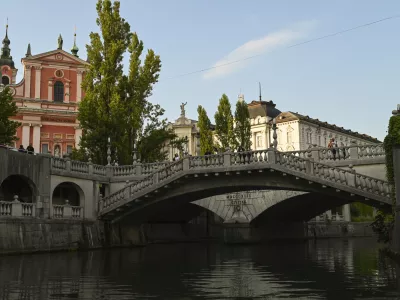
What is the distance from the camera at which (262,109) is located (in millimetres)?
74312

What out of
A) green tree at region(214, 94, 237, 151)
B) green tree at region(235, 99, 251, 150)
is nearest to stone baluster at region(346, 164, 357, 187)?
green tree at region(235, 99, 251, 150)

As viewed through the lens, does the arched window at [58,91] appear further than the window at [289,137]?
No

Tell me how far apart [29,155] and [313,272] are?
17.6m

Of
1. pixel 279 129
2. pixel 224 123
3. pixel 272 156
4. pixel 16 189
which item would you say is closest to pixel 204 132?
pixel 224 123

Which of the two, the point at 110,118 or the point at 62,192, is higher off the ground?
the point at 110,118

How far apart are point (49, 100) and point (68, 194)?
27.0 m

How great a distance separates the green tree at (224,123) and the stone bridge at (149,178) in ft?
53.3

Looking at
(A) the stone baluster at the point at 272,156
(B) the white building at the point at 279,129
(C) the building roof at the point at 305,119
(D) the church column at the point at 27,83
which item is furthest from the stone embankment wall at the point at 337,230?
(D) the church column at the point at 27,83

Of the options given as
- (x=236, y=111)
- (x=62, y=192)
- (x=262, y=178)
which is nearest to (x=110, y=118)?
(x=62, y=192)

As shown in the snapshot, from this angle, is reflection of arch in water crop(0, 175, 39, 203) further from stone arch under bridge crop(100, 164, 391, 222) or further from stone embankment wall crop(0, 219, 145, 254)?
stone arch under bridge crop(100, 164, 391, 222)

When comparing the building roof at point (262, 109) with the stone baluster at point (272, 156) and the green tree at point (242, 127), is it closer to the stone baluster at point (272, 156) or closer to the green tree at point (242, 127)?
the green tree at point (242, 127)

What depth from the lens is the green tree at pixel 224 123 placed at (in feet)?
160

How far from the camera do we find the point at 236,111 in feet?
166

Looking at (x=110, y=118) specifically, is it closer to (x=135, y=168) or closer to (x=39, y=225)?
(x=135, y=168)
